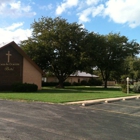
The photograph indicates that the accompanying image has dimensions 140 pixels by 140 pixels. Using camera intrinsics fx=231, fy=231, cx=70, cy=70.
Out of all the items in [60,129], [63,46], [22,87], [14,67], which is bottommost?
[60,129]

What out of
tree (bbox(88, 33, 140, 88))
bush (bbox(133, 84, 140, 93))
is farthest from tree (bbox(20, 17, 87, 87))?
bush (bbox(133, 84, 140, 93))

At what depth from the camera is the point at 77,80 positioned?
68.8 meters

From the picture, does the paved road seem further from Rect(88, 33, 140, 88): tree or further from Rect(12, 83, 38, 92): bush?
Rect(88, 33, 140, 88): tree

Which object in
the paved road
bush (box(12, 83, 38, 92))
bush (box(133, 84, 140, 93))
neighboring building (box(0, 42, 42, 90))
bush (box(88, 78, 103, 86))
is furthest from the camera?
bush (box(88, 78, 103, 86))

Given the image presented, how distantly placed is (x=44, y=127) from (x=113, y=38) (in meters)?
41.2

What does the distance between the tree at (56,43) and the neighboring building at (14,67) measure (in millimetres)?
6936

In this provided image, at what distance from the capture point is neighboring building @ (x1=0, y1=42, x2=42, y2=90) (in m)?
29.4

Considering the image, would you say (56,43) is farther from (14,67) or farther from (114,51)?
(114,51)

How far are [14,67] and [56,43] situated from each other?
34.7 feet

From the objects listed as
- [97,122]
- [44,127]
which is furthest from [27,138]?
[97,122]

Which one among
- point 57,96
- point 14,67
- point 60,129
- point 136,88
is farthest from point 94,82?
point 60,129

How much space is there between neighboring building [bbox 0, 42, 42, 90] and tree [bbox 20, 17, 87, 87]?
6936 millimetres

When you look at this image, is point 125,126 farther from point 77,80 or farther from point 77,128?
point 77,80

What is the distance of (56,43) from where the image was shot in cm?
3878
